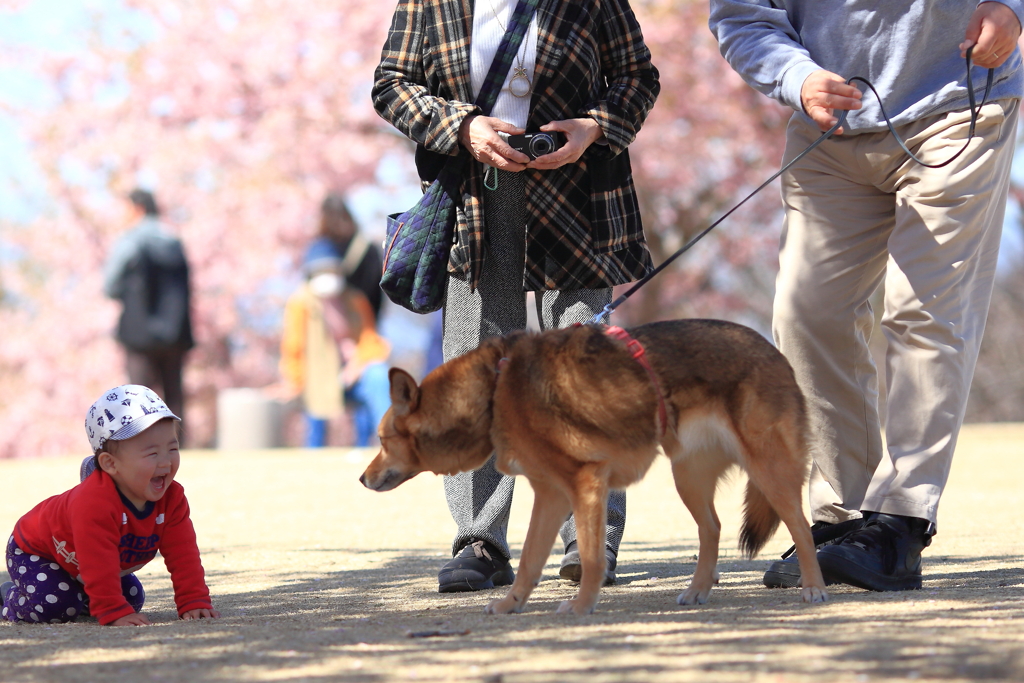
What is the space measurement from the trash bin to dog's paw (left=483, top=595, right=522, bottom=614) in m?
11.7

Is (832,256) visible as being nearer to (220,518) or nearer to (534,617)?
(534,617)

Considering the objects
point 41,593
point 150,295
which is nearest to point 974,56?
point 41,593

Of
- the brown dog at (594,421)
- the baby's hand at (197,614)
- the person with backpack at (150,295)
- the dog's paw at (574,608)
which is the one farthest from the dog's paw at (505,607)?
the person with backpack at (150,295)

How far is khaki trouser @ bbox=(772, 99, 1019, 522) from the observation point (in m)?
3.72

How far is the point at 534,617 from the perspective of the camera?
327 cm

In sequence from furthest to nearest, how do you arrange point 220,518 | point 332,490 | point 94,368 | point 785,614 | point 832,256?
point 94,368
point 332,490
point 220,518
point 832,256
point 785,614

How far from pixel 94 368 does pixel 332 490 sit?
12721 millimetres

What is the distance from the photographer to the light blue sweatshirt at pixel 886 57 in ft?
12.4

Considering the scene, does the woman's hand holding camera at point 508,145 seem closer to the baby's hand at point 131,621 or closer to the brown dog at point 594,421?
the brown dog at point 594,421

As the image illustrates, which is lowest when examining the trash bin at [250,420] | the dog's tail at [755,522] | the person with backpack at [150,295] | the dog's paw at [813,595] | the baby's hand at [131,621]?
the trash bin at [250,420]

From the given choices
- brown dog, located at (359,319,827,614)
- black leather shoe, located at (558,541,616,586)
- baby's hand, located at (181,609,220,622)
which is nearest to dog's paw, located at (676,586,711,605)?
brown dog, located at (359,319,827,614)

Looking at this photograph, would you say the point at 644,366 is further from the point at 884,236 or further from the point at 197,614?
the point at 197,614

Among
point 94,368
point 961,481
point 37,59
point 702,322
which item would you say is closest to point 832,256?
point 702,322

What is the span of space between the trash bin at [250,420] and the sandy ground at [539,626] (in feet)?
28.8
